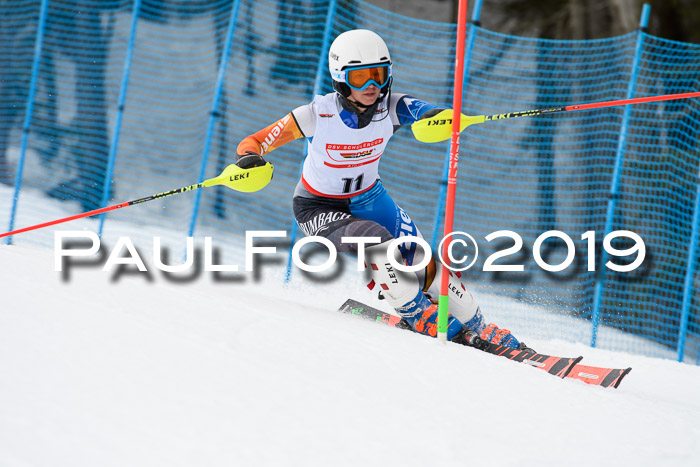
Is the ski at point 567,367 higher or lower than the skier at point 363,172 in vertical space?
lower

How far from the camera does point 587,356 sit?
16.1 feet

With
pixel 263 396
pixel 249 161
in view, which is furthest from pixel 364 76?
pixel 263 396

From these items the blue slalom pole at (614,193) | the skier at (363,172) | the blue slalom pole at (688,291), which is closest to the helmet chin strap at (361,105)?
the skier at (363,172)

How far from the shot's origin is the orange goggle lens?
3516 millimetres

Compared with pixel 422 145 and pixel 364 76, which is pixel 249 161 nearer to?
pixel 364 76

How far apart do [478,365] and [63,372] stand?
1.57 meters

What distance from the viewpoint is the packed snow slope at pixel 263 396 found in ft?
6.03

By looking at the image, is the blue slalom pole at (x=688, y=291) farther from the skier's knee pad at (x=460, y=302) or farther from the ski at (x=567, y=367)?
the skier's knee pad at (x=460, y=302)

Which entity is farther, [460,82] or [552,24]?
[552,24]

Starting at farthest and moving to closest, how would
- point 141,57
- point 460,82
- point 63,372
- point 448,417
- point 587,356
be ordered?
point 141,57 < point 587,356 < point 460,82 < point 448,417 < point 63,372

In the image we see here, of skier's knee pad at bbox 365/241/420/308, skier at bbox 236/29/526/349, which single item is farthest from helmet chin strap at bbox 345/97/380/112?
skier's knee pad at bbox 365/241/420/308

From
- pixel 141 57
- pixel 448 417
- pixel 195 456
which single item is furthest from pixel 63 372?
pixel 141 57

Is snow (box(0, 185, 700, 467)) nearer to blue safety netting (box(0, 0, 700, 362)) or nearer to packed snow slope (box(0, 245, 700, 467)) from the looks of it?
packed snow slope (box(0, 245, 700, 467))

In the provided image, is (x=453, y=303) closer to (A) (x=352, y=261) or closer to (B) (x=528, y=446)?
(B) (x=528, y=446)
